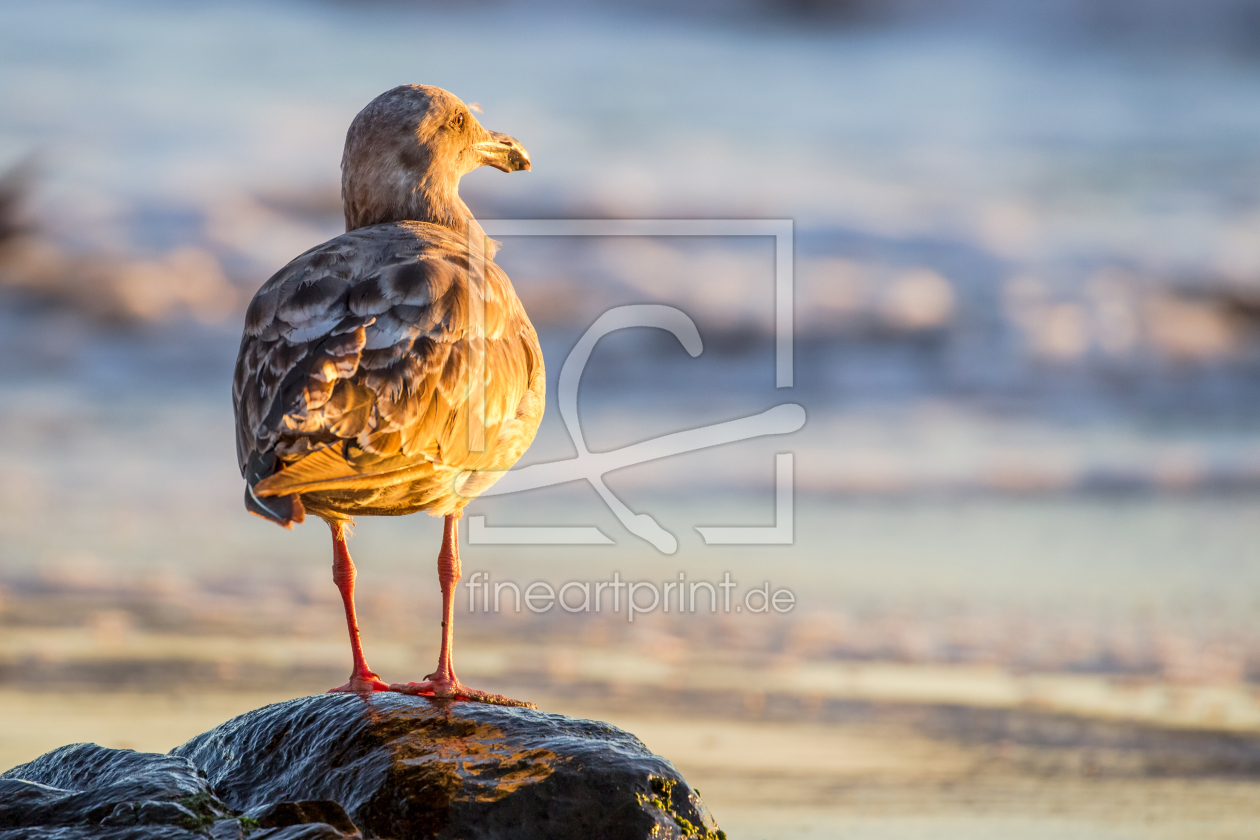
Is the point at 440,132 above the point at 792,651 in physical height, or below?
above

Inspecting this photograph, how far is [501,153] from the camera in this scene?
282 inches

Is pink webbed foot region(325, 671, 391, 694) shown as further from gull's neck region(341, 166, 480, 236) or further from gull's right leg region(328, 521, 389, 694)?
gull's neck region(341, 166, 480, 236)

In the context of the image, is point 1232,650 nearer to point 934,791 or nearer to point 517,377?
point 934,791

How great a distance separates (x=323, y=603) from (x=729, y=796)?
165 inches

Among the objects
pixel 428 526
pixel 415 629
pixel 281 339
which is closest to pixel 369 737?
pixel 281 339

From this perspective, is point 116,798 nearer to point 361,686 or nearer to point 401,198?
point 361,686

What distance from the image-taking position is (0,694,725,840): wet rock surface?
4172 mm

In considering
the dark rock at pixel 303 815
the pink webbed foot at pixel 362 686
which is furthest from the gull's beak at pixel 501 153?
the dark rock at pixel 303 815

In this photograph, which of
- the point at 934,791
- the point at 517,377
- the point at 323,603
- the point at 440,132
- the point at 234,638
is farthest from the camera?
the point at 323,603

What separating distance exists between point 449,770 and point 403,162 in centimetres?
326

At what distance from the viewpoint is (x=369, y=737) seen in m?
4.96

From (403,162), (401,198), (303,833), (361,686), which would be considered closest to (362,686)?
(361,686)

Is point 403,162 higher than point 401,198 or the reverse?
higher

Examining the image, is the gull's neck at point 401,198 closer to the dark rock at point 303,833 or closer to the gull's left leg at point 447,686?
the gull's left leg at point 447,686
